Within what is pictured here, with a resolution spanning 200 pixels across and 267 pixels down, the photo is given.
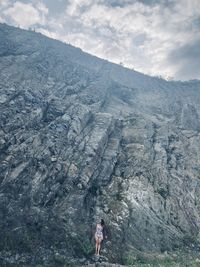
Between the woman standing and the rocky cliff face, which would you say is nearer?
the woman standing

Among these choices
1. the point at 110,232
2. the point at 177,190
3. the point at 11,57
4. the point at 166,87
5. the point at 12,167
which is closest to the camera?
the point at 110,232

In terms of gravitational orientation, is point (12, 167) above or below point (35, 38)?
below

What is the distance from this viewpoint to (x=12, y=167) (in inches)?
1110

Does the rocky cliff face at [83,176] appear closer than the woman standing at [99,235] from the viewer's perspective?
No

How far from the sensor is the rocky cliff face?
23.0 m

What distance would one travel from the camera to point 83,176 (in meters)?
29.7

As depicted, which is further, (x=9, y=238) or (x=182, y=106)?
(x=182, y=106)

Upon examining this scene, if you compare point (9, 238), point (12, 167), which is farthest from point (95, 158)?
point (9, 238)

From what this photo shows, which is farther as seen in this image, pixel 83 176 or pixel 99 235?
pixel 83 176

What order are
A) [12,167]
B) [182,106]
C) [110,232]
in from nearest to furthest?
[110,232] < [12,167] < [182,106]

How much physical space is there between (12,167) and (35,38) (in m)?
54.4

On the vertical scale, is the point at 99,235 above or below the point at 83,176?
below

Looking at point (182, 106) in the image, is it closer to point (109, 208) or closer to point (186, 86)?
point (186, 86)

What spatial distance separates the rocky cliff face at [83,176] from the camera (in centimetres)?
2302
